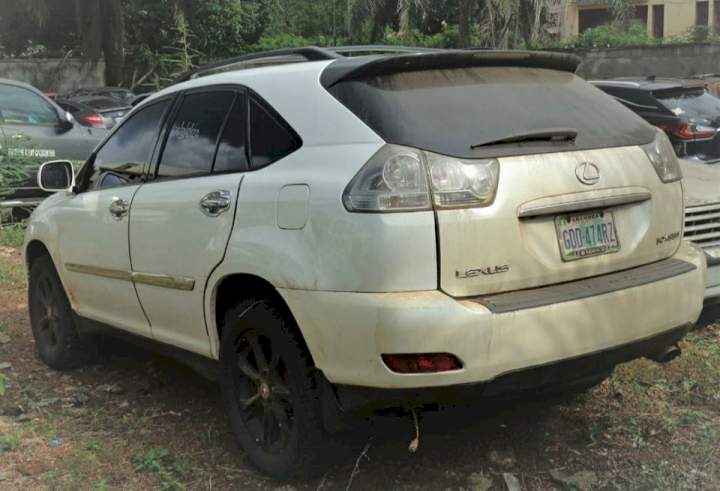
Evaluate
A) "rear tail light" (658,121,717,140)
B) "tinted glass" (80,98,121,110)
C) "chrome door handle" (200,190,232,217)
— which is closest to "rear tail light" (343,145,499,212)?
"chrome door handle" (200,190,232,217)

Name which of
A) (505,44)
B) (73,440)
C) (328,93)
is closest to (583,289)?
(328,93)

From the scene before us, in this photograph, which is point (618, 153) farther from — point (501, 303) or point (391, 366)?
point (391, 366)

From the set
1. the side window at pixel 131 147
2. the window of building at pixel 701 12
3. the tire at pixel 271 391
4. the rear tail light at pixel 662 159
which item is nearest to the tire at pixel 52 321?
the side window at pixel 131 147

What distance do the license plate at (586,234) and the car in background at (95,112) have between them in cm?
878

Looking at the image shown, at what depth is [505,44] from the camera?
77.3 feet

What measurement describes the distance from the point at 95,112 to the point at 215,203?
38.3 ft

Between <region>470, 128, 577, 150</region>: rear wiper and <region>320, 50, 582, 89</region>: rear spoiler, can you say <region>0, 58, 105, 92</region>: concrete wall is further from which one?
<region>470, 128, 577, 150</region>: rear wiper

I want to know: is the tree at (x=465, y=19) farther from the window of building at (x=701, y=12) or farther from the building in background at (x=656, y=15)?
the window of building at (x=701, y=12)

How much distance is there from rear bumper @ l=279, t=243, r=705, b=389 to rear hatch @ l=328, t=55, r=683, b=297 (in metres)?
0.12

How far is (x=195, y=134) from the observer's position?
4.14m

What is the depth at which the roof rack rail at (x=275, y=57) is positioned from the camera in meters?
3.96

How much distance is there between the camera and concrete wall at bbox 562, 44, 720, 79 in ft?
88.6

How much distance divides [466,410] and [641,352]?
2.50 feet

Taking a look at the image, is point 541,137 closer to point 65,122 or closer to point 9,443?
point 9,443
